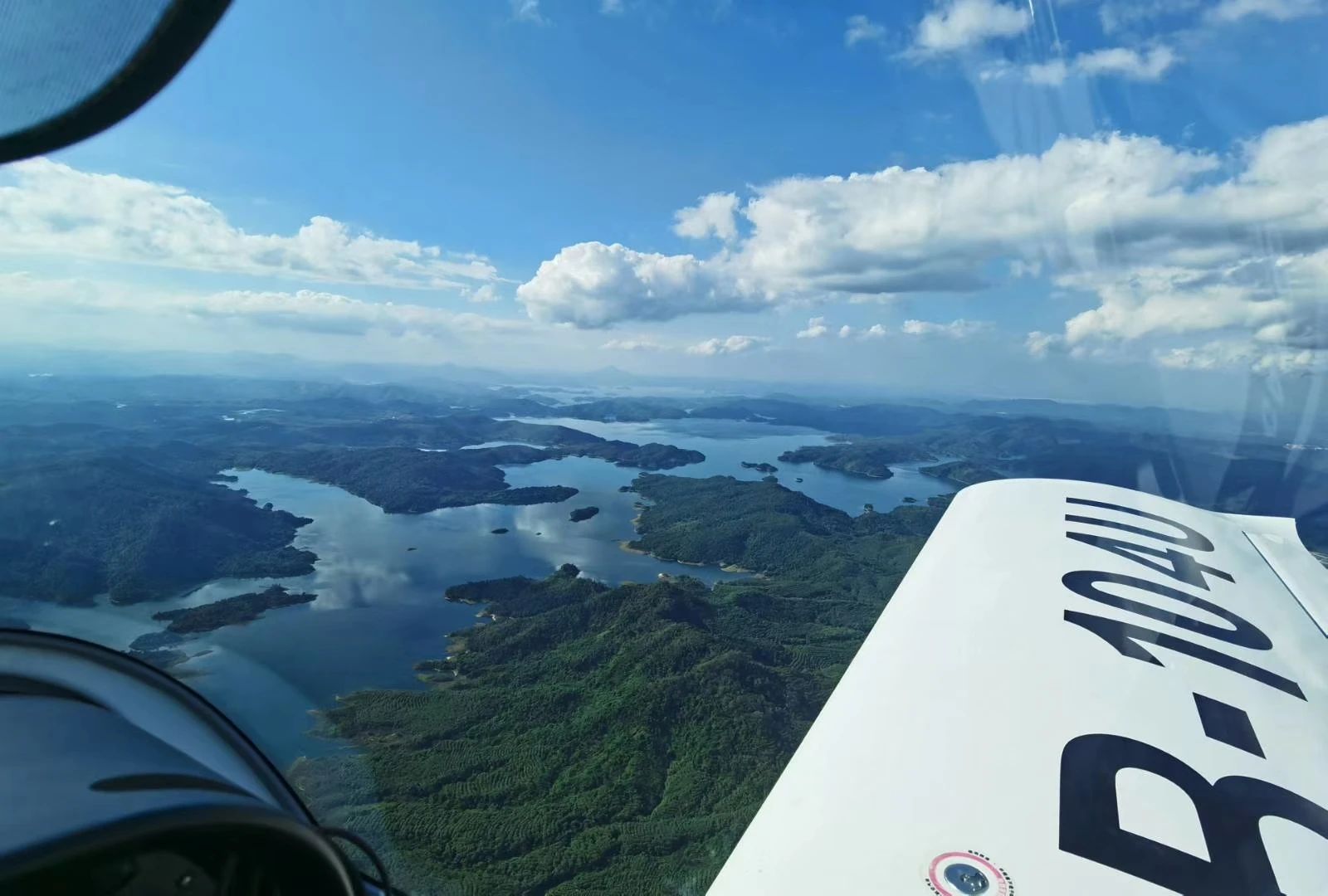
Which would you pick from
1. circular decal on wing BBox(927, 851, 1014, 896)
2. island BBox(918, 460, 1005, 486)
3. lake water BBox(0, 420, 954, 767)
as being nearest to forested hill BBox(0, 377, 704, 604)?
lake water BBox(0, 420, 954, 767)

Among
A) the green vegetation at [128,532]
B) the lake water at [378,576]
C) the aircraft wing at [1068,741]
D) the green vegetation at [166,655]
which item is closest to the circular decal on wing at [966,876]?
the aircraft wing at [1068,741]

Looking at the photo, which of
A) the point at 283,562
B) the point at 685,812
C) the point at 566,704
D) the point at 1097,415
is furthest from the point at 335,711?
the point at 1097,415

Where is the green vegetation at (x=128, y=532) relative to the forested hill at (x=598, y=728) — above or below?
above

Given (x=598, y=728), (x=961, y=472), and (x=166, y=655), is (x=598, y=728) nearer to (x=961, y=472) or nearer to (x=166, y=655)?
(x=166, y=655)

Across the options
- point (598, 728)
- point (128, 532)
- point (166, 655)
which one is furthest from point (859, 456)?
point (166, 655)

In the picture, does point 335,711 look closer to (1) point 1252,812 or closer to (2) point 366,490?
(1) point 1252,812

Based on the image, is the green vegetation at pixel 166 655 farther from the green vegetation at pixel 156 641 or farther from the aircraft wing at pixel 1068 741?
the aircraft wing at pixel 1068 741

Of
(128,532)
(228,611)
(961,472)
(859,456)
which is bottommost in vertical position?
(859,456)
